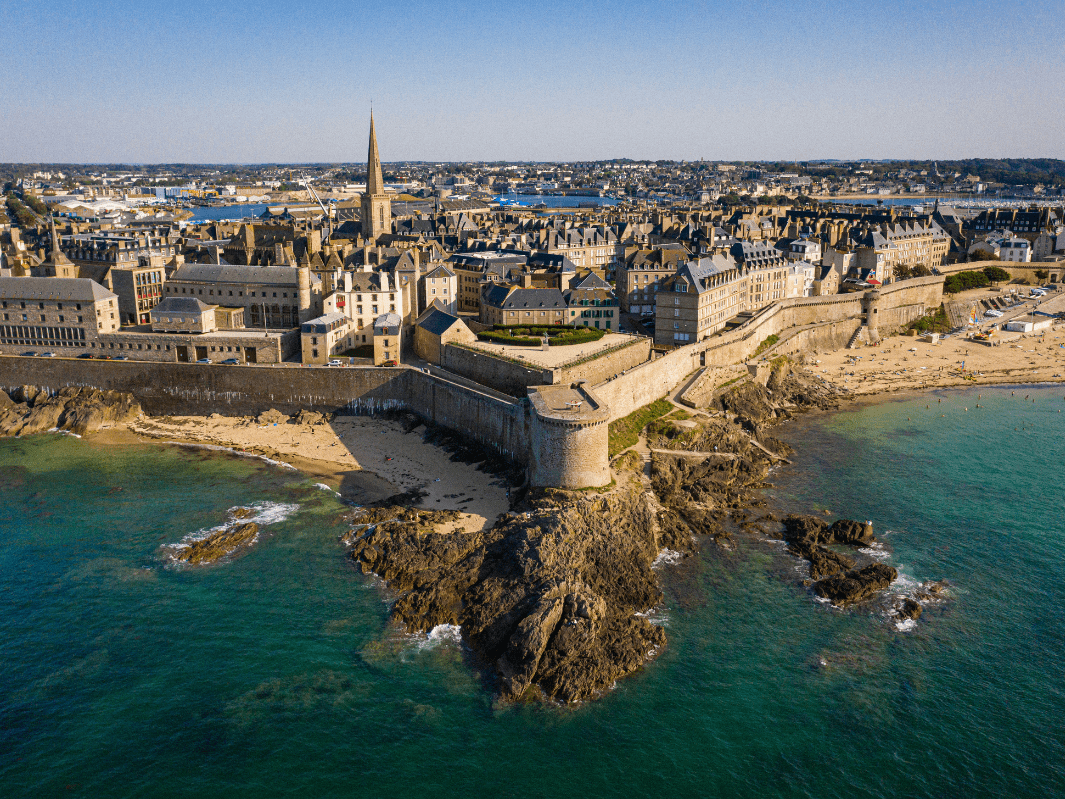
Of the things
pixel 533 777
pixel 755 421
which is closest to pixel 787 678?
pixel 533 777

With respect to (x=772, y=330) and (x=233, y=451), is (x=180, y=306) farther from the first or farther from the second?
(x=772, y=330)

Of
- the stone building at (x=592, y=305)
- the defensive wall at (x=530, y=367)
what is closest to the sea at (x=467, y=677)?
the defensive wall at (x=530, y=367)

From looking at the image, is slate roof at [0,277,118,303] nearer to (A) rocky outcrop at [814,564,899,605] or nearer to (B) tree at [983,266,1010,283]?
(A) rocky outcrop at [814,564,899,605]

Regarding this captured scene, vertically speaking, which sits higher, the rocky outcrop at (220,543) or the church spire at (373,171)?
the church spire at (373,171)

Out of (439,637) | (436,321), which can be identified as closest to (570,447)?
(439,637)

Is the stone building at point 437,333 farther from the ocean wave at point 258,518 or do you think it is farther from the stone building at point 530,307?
the ocean wave at point 258,518

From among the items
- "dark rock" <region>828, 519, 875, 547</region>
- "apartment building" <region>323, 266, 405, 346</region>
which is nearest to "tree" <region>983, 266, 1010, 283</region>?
"dark rock" <region>828, 519, 875, 547</region>

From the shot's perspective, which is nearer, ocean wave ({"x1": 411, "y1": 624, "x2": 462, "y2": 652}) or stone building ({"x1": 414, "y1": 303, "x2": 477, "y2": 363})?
ocean wave ({"x1": 411, "y1": 624, "x2": 462, "y2": 652})
